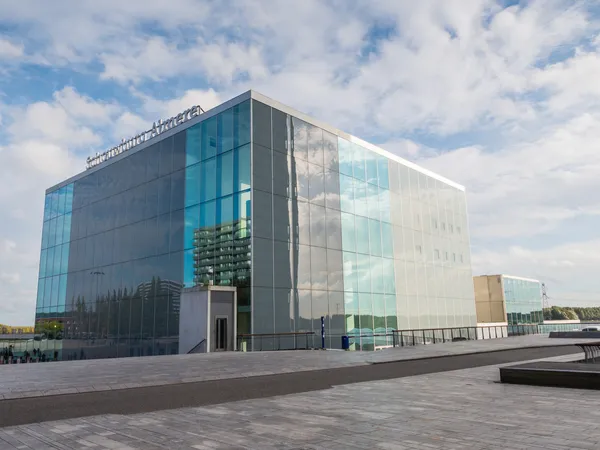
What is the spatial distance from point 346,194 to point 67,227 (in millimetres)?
27830

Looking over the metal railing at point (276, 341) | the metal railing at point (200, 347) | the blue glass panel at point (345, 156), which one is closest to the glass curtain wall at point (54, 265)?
the metal railing at point (200, 347)

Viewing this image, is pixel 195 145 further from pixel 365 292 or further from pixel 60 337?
pixel 60 337

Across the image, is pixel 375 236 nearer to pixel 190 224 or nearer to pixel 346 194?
pixel 346 194

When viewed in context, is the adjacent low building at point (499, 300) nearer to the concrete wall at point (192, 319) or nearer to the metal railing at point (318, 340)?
the metal railing at point (318, 340)

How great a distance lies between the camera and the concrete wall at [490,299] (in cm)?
6994

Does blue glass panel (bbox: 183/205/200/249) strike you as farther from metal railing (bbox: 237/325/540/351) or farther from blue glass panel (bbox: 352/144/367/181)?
blue glass panel (bbox: 352/144/367/181)

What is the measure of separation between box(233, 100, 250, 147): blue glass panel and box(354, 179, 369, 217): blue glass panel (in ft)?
38.8

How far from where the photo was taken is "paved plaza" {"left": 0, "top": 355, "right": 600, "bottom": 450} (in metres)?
6.23

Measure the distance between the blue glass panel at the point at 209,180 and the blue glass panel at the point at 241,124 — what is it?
2354mm

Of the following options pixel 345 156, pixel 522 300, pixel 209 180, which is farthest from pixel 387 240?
pixel 522 300

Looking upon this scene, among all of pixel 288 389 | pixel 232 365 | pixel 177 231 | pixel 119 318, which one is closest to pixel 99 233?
pixel 119 318

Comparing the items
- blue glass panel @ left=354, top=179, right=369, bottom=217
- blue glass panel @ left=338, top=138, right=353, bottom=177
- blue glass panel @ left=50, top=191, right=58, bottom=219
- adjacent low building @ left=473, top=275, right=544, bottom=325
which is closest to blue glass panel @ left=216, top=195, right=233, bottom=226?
blue glass panel @ left=338, top=138, right=353, bottom=177

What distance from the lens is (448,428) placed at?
711cm

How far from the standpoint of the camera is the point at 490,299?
70.6m
